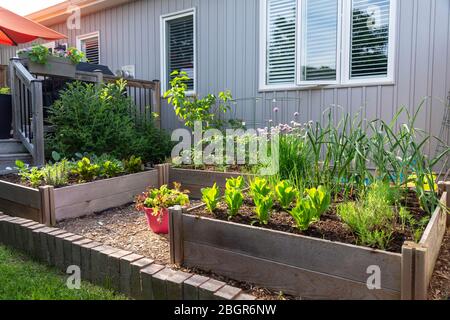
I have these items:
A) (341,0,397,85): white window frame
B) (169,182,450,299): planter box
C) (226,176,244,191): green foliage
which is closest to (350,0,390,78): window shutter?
(341,0,397,85): white window frame

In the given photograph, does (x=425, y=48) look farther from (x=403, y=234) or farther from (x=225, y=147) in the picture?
(x=403, y=234)

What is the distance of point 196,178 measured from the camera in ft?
12.5

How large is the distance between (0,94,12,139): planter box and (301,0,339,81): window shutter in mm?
4237

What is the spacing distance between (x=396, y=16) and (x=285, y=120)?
72.2 inches

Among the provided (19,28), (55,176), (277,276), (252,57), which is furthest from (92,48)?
(277,276)

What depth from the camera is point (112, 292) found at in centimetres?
193

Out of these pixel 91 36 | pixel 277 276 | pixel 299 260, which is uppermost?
pixel 91 36

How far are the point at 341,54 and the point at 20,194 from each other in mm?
3908

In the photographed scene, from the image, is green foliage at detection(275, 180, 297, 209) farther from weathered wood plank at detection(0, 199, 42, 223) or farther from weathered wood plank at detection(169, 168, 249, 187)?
weathered wood plank at detection(0, 199, 42, 223)

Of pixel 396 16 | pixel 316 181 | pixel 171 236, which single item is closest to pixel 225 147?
pixel 316 181

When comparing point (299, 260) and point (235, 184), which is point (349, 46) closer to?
point (235, 184)

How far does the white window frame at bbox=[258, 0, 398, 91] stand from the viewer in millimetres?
4199

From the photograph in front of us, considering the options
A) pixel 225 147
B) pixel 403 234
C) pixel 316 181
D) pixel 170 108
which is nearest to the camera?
pixel 403 234

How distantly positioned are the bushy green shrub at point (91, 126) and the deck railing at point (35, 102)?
215 millimetres
